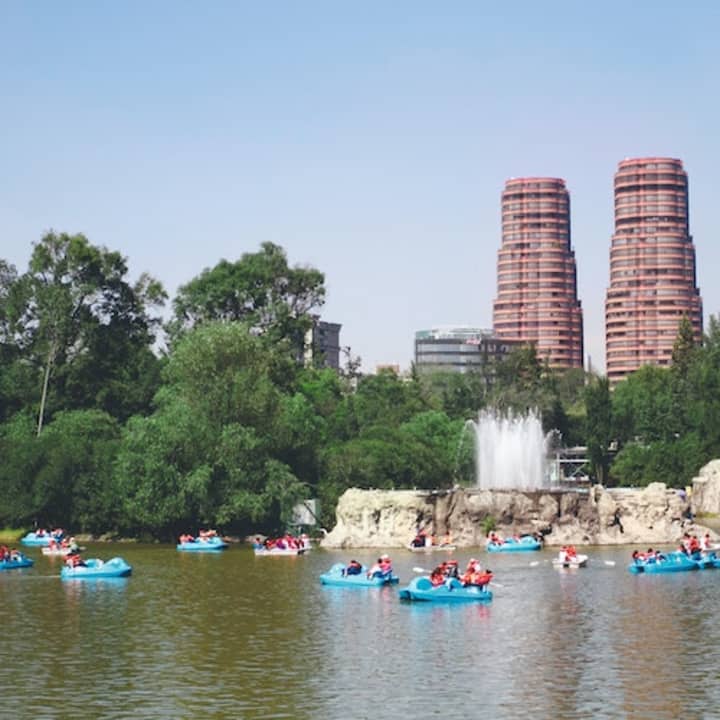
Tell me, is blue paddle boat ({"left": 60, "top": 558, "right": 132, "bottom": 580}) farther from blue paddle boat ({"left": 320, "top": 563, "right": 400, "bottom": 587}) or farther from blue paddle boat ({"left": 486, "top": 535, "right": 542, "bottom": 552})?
blue paddle boat ({"left": 486, "top": 535, "right": 542, "bottom": 552})

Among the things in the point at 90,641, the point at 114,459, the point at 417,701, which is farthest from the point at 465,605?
the point at 114,459

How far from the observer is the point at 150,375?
100375mm

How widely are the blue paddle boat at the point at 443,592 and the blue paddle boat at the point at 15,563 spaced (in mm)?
23306

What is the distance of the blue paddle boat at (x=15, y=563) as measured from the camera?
6712cm

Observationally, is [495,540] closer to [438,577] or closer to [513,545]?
[513,545]

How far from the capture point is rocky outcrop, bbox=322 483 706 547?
76.1 m

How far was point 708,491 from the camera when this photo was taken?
3787 inches

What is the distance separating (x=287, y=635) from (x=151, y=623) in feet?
17.4

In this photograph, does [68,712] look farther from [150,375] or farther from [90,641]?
[150,375]

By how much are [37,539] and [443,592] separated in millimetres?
37289

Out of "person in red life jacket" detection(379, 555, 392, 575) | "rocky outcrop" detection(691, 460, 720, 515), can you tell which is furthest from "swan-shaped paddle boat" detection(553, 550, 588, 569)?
"rocky outcrop" detection(691, 460, 720, 515)

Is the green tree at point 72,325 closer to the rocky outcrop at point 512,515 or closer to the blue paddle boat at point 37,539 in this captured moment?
the blue paddle boat at point 37,539

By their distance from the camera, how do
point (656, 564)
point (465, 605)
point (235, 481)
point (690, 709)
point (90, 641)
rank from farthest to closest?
point (235, 481), point (656, 564), point (465, 605), point (90, 641), point (690, 709)

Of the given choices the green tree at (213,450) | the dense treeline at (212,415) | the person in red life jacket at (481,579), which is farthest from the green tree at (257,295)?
the person in red life jacket at (481,579)
